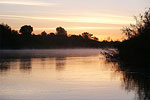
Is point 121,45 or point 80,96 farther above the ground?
point 121,45

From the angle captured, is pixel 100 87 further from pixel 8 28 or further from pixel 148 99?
pixel 8 28

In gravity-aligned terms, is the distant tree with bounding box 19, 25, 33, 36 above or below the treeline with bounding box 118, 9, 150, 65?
above

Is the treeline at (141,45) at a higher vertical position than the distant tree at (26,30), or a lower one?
lower

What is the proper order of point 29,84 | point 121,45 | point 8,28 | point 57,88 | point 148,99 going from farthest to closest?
point 8,28
point 121,45
point 29,84
point 57,88
point 148,99

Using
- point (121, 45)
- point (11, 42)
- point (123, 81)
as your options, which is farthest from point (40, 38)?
point (123, 81)

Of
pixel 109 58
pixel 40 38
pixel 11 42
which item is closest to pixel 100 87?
pixel 109 58

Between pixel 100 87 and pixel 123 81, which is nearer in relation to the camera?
pixel 100 87

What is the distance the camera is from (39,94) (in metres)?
15.0

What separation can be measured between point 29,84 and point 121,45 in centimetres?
1959

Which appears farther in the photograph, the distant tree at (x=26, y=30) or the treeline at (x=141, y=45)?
the distant tree at (x=26, y=30)

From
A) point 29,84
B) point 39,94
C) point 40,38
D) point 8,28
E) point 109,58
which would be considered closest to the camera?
point 39,94

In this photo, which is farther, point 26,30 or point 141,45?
point 26,30

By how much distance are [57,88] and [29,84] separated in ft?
6.13

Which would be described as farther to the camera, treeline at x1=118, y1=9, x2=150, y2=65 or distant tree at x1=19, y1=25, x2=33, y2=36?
distant tree at x1=19, y1=25, x2=33, y2=36
